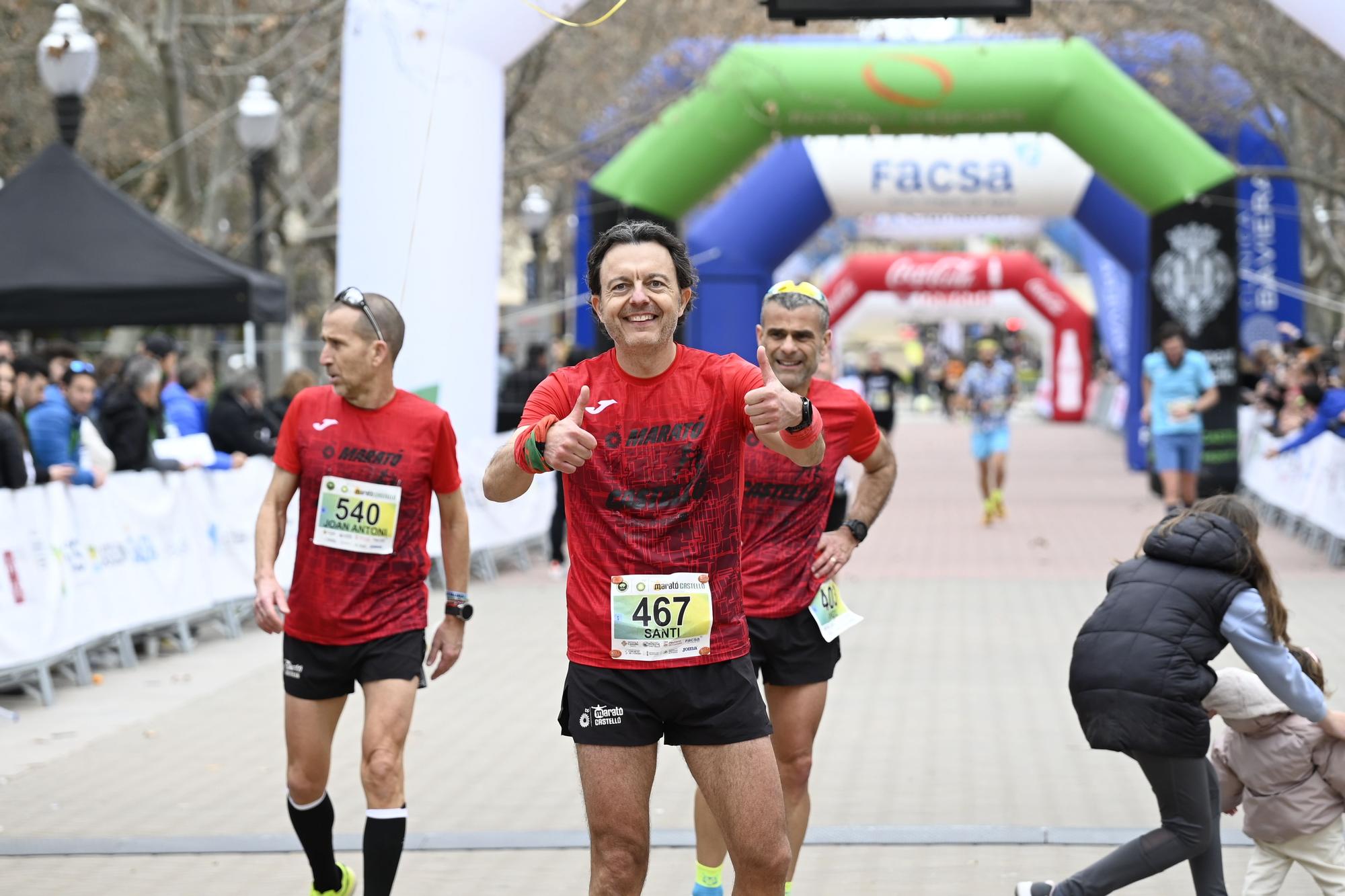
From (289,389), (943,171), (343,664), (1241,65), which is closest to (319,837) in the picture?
(343,664)

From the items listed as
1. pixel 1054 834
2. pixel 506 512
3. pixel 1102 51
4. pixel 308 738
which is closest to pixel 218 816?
pixel 308 738

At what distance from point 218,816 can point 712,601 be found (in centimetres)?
349

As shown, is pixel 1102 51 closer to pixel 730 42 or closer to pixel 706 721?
pixel 730 42

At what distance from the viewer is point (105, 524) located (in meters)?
10.1

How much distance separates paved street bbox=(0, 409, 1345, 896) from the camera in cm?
612

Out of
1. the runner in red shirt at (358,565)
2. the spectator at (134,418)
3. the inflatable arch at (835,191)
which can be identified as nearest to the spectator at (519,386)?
the inflatable arch at (835,191)

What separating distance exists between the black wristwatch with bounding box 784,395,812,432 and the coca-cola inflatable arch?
38022mm

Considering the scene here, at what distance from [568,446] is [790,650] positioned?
1.68 meters

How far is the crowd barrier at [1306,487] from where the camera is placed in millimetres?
14422

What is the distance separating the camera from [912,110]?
712 inches

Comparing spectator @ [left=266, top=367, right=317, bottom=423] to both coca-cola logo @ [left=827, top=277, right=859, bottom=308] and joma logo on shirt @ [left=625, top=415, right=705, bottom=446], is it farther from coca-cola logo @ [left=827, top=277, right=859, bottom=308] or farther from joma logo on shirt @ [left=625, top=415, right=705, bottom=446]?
coca-cola logo @ [left=827, top=277, right=859, bottom=308]

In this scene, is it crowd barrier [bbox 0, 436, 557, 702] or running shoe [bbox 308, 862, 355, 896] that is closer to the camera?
running shoe [bbox 308, 862, 355, 896]

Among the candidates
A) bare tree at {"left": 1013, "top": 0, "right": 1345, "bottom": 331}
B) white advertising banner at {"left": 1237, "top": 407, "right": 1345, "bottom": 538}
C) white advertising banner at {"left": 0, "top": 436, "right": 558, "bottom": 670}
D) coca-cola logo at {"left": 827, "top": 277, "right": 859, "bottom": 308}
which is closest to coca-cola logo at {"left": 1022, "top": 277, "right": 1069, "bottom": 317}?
coca-cola logo at {"left": 827, "top": 277, "right": 859, "bottom": 308}

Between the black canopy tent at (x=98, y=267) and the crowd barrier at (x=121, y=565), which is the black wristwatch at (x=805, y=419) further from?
the black canopy tent at (x=98, y=267)
